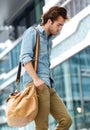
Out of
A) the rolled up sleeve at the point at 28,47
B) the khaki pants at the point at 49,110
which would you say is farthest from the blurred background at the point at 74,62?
the rolled up sleeve at the point at 28,47

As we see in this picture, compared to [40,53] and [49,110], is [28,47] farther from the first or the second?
[49,110]

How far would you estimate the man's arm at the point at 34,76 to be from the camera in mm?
4020

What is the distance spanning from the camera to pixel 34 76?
4039 millimetres

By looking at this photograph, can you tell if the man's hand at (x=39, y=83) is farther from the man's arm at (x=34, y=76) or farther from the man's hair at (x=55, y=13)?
the man's hair at (x=55, y=13)

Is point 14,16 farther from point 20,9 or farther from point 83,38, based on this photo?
point 83,38

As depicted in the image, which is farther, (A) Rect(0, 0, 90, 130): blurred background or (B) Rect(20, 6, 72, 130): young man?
(A) Rect(0, 0, 90, 130): blurred background

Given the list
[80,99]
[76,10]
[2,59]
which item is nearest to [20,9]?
[2,59]

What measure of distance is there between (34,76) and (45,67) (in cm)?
20

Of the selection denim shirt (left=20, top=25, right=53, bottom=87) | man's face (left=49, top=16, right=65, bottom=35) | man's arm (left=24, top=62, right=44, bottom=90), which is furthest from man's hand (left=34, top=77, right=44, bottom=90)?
man's face (left=49, top=16, right=65, bottom=35)

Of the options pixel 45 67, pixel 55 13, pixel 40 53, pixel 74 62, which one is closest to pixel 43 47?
pixel 40 53

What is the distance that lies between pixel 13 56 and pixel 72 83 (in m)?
7.34

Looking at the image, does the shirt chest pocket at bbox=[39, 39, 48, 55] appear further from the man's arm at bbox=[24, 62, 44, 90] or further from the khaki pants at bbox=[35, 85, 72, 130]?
the khaki pants at bbox=[35, 85, 72, 130]

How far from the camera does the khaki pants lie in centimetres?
408

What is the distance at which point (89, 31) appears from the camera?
1482 cm
